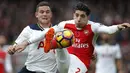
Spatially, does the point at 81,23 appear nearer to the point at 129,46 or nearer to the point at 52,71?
the point at 52,71

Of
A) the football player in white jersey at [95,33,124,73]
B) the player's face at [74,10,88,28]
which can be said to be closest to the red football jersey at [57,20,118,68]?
the player's face at [74,10,88,28]

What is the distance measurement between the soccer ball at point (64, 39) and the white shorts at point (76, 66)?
59 cm

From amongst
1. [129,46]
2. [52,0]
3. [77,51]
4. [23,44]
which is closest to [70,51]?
[77,51]

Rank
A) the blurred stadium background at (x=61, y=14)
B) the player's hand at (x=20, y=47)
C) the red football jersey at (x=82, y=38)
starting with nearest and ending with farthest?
the player's hand at (x=20, y=47)
the red football jersey at (x=82, y=38)
the blurred stadium background at (x=61, y=14)

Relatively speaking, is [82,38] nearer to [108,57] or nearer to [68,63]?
[68,63]

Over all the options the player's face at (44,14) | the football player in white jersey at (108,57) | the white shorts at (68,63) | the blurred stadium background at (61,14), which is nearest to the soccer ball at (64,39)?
the white shorts at (68,63)

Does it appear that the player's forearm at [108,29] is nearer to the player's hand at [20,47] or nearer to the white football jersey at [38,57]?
the white football jersey at [38,57]

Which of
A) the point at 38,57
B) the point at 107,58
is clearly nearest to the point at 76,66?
the point at 38,57

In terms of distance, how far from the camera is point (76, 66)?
11039 mm

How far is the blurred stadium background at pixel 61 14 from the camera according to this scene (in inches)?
827

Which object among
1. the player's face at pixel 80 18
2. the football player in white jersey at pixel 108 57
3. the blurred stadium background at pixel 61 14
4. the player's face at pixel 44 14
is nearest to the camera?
the player's face at pixel 80 18

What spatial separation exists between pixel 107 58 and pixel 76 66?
446 centimetres

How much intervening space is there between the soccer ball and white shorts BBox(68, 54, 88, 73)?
1.94 feet

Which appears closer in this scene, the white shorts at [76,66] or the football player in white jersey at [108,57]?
the white shorts at [76,66]
